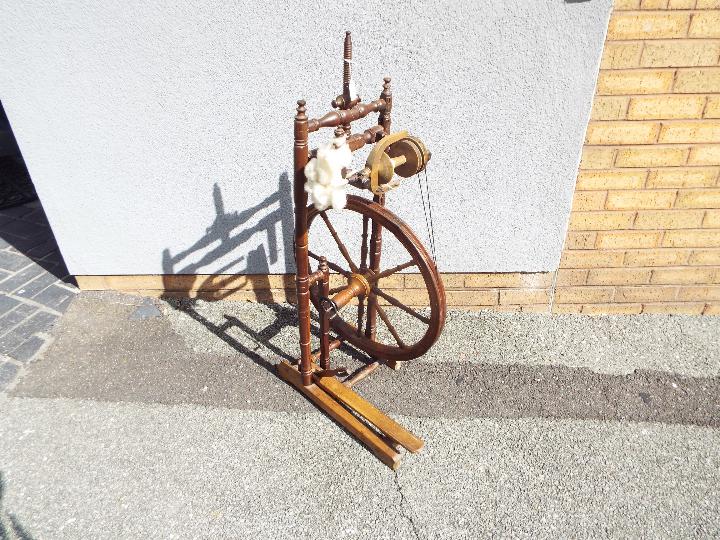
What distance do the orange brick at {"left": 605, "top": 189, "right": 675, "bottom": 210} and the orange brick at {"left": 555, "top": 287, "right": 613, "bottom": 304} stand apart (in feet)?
2.15

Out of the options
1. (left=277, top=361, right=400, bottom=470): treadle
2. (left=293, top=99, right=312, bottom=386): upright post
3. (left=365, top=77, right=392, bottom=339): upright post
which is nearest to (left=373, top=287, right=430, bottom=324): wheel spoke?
(left=365, top=77, right=392, bottom=339): upright post

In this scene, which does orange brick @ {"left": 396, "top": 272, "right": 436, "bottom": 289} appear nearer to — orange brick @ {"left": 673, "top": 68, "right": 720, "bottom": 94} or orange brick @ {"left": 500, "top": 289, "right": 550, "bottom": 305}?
orange brick @ {"left": 500, "top": 289, "right": 550, "bottom": 305}

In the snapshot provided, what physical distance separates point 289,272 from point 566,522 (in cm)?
242

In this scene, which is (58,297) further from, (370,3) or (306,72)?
(370,3)

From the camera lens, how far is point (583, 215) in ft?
12.2

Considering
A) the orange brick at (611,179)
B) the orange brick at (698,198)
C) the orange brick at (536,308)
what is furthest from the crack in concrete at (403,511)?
the orange brick at (698,198)

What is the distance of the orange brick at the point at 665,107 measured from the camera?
332 centimetres

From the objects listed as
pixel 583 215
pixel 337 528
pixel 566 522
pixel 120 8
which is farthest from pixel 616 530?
pixel 120 8

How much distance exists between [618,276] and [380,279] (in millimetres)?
1754

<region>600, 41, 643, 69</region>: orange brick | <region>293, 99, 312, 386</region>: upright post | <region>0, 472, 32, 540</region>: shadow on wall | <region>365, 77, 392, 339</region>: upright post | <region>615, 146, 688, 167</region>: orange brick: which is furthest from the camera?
<region>615, 146, 688, 167</region>: orange brick

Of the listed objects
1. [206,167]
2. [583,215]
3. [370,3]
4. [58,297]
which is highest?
[370,3]

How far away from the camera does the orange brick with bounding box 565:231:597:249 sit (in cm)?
379

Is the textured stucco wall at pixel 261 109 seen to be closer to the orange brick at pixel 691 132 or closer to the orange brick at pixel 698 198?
the orange brick at pixel 691 132

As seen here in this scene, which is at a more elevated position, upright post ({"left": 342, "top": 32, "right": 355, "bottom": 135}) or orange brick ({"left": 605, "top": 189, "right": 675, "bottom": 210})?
upright post ({"left": 342, "top": 32, "right": 355, "bottom": 135})
